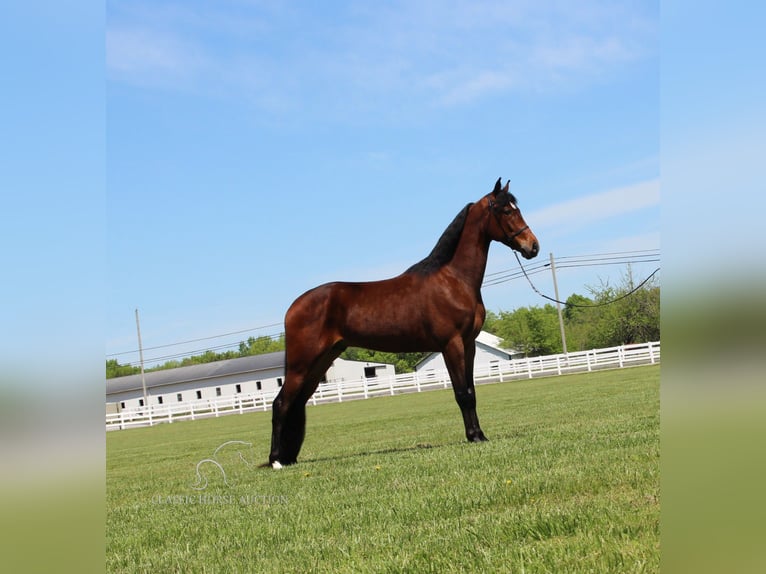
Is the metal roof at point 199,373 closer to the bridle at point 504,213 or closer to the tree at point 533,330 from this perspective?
the tree at point 533,330

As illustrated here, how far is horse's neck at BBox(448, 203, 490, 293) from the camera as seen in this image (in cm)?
808

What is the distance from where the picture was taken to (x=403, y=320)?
8016mm

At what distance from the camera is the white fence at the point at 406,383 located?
1323 inches

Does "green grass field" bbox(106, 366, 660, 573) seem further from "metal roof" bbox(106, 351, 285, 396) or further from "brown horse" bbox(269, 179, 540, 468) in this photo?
"metal roof" bbox(106, 351, 285, 396)

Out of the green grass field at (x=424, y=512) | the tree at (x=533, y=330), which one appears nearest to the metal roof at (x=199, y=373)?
the tree at (x=533, y=330)

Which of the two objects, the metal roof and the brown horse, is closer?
the brown horse

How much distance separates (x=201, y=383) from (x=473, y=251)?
53032 millimetres

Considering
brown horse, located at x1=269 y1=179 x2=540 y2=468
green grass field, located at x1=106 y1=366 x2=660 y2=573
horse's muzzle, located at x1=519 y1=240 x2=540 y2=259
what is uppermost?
horse's muzzle, located at x1=519 y1=240 x2=540 y2=259

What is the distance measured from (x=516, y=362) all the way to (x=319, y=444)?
25860 mm

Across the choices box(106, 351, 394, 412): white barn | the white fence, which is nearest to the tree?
box(106, 351, 394, 412): white barn
